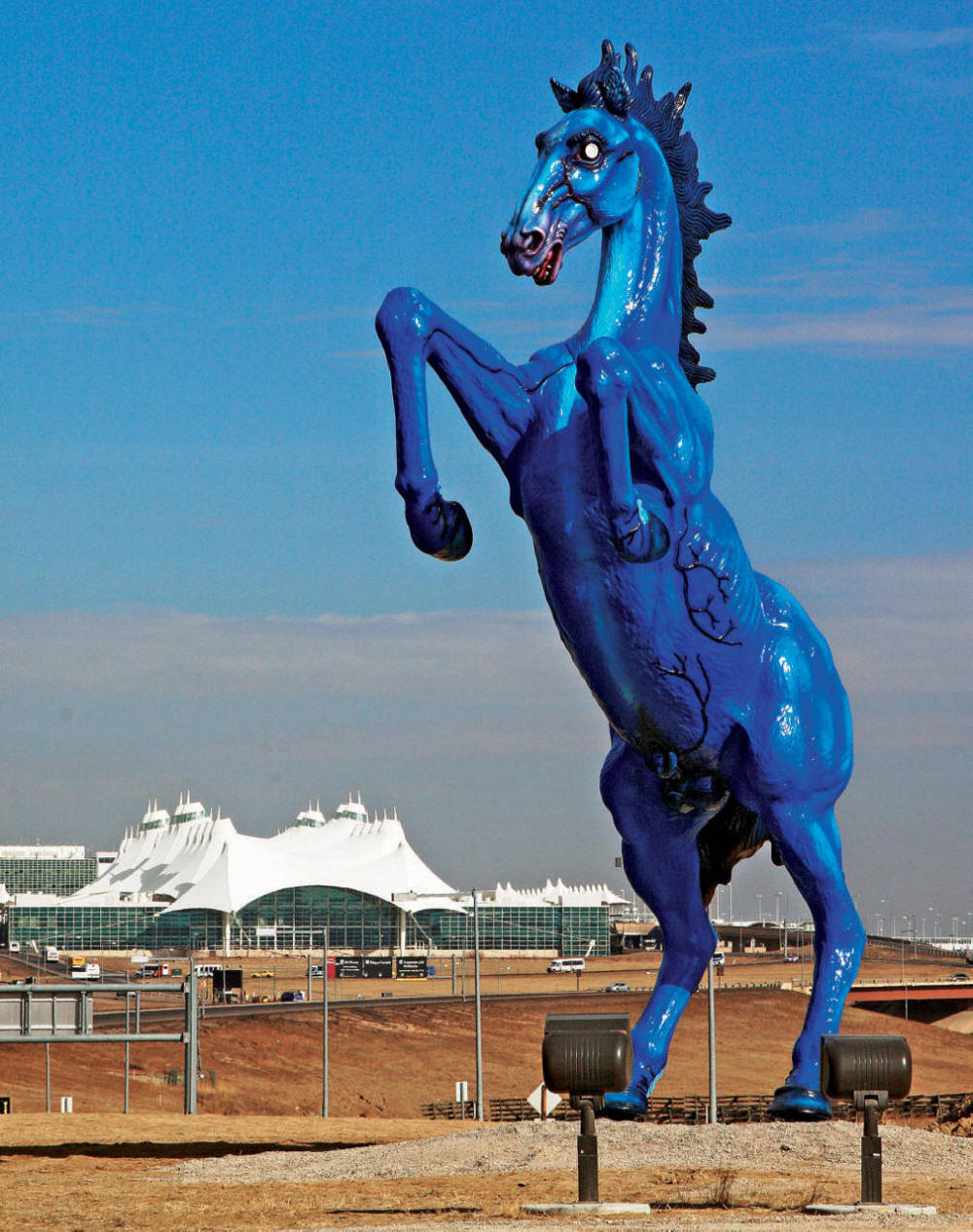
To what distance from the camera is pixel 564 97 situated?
12.0 meters

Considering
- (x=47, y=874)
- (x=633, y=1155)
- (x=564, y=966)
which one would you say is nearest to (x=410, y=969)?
(x=564, y=966)

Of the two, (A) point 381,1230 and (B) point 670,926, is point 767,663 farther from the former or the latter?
(A) point 381,1230

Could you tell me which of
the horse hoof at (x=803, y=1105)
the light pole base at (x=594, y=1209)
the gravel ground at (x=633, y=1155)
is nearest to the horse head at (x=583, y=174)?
the horse hoof at (x=803, y=1105)

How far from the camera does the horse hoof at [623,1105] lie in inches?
446

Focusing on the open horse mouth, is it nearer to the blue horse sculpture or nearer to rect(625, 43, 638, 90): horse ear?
the blue horse sculpture

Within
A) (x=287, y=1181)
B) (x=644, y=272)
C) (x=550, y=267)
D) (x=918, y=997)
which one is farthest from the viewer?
(x=918, y=997)

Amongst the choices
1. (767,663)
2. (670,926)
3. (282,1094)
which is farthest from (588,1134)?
(282,1094)

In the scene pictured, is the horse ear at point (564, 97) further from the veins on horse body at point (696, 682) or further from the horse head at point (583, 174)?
the veins on horse body at point (696, 682)

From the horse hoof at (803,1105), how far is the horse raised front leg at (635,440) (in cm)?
347

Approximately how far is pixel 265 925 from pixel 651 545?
11411 centimetres

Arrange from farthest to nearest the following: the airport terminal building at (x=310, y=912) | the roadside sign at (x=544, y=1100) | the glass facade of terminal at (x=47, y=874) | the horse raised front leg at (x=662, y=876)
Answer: the glass facade of terminal at (x=47, y=874)
the airport terminal building at (x=310, y=912)
the roadside sign at (x=544, y=1100)
the horse raised front leg at (x=662, y=876)

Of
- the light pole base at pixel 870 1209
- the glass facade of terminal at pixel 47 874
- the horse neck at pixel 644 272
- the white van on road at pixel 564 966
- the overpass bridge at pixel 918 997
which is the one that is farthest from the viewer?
the glass facade of terminal at pixel 47 874

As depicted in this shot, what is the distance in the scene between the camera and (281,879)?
122438 millimetres

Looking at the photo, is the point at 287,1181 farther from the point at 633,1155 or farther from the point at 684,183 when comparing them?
the point at 684,183
